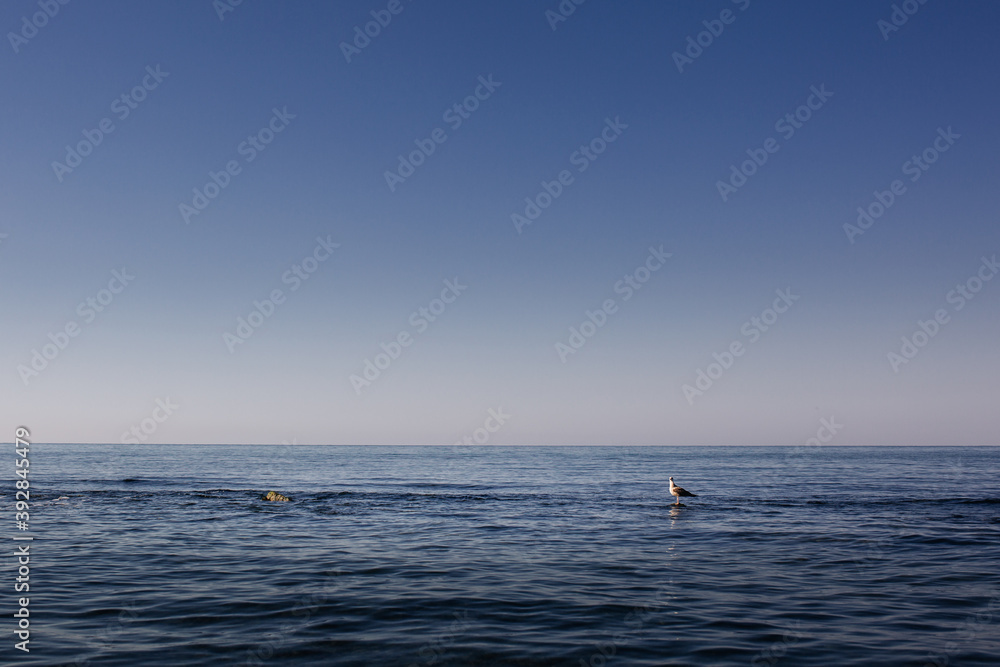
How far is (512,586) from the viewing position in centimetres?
1588

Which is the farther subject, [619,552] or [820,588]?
[619,552]

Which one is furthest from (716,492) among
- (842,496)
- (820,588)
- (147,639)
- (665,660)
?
(147,639)

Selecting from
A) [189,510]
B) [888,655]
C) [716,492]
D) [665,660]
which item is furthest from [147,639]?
[716,492]

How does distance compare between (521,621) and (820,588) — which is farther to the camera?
(820,588)

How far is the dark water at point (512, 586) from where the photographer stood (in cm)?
1104

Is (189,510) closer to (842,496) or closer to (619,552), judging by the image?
(619,552)

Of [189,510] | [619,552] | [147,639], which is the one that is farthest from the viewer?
[189,510]

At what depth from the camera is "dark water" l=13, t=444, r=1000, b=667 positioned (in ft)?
36.2

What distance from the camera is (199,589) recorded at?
15.1m

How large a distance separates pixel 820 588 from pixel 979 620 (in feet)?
11.0

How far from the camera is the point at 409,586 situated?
15.7 metres

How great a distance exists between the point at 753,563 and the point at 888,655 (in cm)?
814

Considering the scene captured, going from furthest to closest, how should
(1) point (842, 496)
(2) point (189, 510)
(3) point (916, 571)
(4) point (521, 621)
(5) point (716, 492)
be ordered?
(5) point (716, 492) → (1) point (842, 496) → (2) point (189, 510) → (3) point (916, 571) → (4) point (521, 621)

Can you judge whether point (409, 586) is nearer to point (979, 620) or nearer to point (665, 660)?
point (665, 660)
